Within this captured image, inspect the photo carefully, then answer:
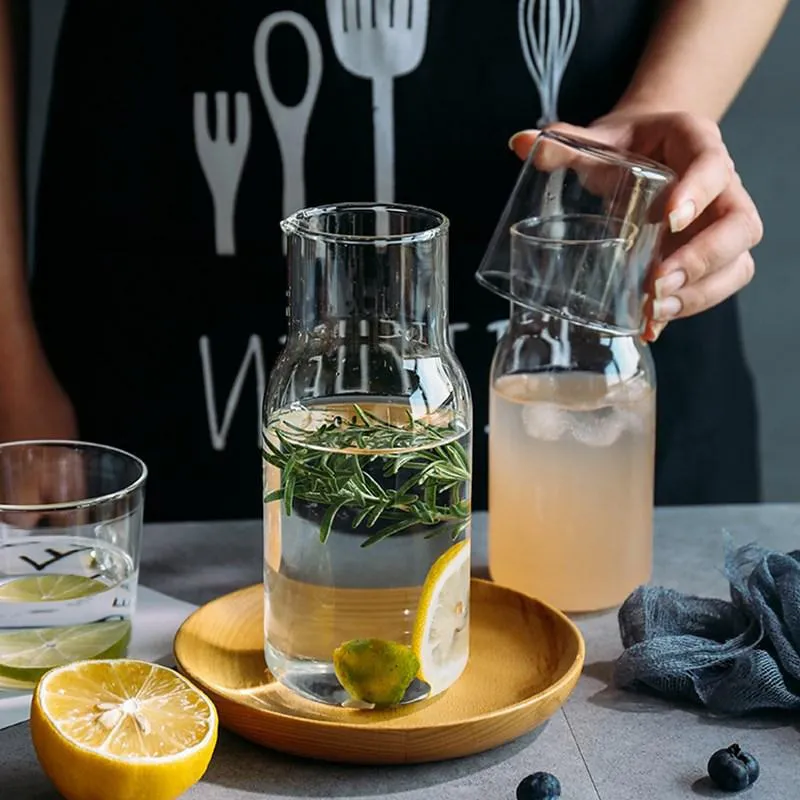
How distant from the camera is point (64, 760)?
0.92 m

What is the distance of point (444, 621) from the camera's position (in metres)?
1.08

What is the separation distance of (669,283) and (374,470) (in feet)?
1.20

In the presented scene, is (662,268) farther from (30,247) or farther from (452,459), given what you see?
(30,247)

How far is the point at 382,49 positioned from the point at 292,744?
2.67 feet

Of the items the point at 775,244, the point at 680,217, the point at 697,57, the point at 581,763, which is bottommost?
the point at 581,763

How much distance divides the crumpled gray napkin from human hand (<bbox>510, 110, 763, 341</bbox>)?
23 cm

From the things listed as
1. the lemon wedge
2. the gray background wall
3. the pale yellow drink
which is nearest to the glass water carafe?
the pale yellow drink

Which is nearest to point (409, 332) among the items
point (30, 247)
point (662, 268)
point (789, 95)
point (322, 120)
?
point (662, 268)

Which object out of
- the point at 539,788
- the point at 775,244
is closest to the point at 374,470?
the point at 539,788

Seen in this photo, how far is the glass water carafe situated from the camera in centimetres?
120

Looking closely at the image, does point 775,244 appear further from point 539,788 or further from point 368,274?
point 539,788

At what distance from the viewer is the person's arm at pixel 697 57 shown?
1512 mm

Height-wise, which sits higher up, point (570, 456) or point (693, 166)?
point (693, 166)

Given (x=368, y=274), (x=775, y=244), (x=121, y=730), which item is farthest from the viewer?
(x=775, y=244)
